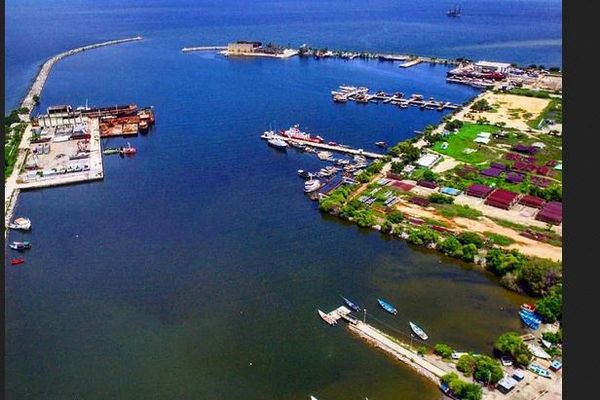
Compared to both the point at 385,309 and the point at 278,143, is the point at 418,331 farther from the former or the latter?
the point at 278,143

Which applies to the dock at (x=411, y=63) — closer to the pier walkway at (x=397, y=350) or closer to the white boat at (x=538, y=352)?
the pier walkway at (x=397, y=350)

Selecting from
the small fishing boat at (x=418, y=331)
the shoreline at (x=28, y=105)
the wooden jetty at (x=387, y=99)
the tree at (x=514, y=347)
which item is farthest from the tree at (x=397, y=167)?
the shoreline at (x=28, y=105)

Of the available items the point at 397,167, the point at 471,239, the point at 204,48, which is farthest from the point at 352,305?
the point at 204,48

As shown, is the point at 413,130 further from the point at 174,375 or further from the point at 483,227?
the point at 174,375

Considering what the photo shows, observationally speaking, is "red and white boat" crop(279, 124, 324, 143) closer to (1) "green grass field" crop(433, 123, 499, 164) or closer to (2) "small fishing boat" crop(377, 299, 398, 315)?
(1) "green grass field" crop(433, 123, 499, 164)

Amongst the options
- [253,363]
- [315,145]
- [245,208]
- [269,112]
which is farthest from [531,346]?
[269,112]

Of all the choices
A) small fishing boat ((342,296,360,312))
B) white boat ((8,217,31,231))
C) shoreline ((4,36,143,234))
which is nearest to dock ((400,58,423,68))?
shoreline ((4,36,143,234))
